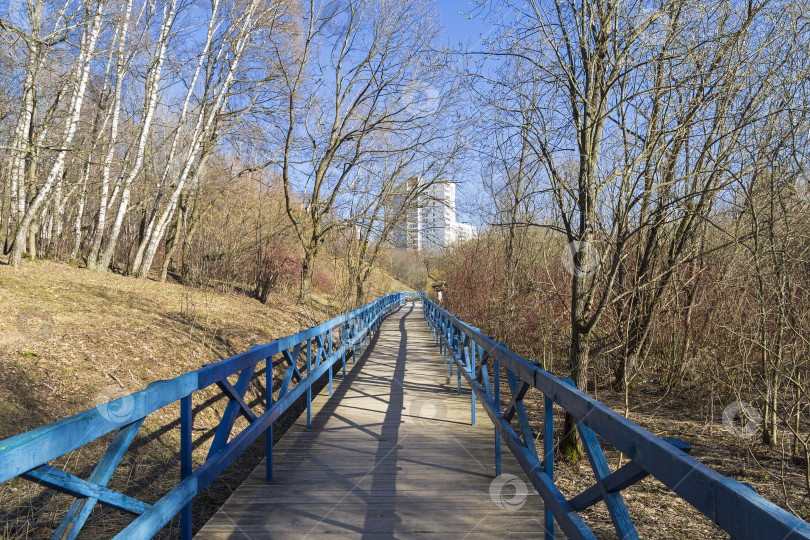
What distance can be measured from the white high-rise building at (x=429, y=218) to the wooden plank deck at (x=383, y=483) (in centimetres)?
1155

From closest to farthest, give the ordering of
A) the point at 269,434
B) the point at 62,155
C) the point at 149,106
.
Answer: the point at 269,434, the point at 62,155, the point at 149,106

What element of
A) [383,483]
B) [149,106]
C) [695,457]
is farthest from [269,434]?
[149,106]

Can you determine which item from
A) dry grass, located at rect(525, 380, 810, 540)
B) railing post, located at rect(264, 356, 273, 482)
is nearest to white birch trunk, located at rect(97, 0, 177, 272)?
railing post, located at rect(264, 356, 273, 482)

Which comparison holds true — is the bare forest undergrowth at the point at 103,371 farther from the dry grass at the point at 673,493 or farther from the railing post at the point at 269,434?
the dry grass at the point at 673,493

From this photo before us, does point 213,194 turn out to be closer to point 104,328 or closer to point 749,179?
point 104,328

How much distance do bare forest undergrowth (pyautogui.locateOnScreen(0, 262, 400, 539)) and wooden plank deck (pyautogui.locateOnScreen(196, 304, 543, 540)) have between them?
1.14 metres

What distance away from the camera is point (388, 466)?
5008 mm

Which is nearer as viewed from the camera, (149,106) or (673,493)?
(673,493)

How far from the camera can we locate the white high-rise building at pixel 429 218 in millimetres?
18875

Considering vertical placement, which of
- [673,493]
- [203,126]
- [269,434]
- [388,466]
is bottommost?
[673,493]

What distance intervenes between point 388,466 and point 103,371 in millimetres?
4208

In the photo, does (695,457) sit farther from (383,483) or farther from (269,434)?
(269,434)

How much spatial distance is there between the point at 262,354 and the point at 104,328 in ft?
18.5

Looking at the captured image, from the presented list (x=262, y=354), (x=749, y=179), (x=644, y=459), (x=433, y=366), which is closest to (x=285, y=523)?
(x=262, y=354)
